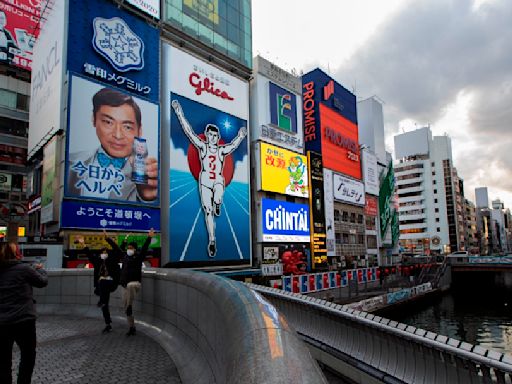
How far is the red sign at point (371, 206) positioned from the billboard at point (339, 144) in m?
5.47

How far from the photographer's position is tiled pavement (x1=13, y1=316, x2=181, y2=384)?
5.20m

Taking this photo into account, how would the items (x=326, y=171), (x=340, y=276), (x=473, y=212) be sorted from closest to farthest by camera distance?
(x=340, y=276), (x=326, y=171), (x=473, y=212)

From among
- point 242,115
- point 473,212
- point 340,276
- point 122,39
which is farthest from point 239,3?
point 473,212

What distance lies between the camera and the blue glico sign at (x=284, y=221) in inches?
1598

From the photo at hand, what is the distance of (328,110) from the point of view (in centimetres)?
5459

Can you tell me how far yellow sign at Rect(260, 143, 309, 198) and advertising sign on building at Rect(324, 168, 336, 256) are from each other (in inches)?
194

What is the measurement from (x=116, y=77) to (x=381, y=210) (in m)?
53.2

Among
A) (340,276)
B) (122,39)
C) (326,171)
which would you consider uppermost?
(122,39)

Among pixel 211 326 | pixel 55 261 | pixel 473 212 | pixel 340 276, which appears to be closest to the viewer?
pixel 211 326

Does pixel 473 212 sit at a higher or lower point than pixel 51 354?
higher

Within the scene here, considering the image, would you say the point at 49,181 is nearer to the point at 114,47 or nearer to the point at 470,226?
the point at 114,47

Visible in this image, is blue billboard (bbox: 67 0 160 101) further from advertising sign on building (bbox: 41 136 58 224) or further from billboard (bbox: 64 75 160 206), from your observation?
advertising sign on building (bbox: 41 136 58 224)

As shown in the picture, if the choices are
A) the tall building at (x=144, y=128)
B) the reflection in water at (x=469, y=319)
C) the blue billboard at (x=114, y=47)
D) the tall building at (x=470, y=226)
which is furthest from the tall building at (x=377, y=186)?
the tall building at (x=470, y=226)

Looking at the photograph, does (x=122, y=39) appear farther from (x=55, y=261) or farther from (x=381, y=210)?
(x=381, y=210)
